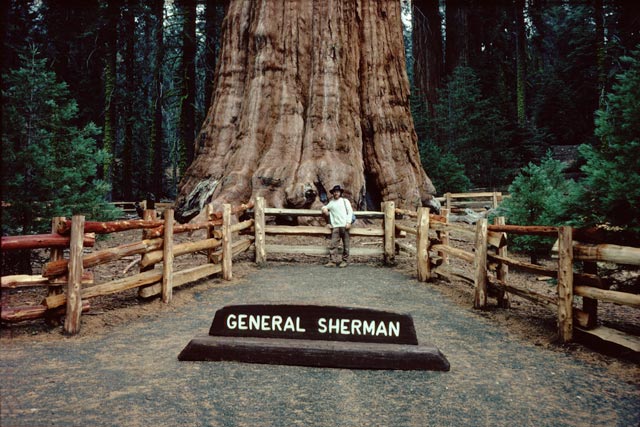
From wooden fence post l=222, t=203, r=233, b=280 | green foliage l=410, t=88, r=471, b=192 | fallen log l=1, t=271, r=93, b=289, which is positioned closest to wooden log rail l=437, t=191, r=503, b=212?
green foliage l=410, t=88, r=471, b=192

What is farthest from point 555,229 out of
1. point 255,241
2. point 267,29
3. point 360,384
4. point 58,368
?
point 267,29

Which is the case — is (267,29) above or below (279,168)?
above

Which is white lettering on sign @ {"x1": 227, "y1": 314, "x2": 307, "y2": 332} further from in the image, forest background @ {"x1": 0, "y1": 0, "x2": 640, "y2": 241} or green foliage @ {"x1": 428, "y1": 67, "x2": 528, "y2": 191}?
green foliage @ {"x1": 428, "y1": 67, "x2": 528, "y2": 191}

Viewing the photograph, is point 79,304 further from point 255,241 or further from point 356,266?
point 356,266

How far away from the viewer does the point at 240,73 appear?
1542cm

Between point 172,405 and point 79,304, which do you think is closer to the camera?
point 172,405

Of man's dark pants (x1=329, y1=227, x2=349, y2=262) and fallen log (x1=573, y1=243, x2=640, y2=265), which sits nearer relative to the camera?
fallen log (x1=573, y1=243, x2=640, y2=265)

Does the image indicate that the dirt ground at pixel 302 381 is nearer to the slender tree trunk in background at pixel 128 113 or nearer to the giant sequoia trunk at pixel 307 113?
the giant sequoia trunk at pixel 307 113

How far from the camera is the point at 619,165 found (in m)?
5.52

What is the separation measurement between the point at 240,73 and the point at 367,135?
190 inches

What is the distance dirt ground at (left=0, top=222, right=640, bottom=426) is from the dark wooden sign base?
0.11m

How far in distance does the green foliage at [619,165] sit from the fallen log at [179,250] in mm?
6061

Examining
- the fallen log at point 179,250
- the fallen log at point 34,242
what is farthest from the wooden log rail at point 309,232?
the fallen log at point 34,242

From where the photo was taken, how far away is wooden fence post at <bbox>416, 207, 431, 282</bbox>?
948 centimetres
